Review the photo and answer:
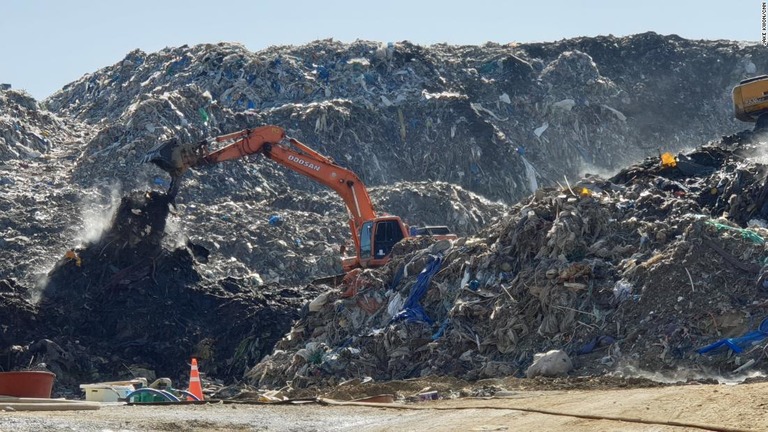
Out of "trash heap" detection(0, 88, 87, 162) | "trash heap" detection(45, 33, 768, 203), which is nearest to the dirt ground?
"trash heap" detection(45, 33, 768, 203)

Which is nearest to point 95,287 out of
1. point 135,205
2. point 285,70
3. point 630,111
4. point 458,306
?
point 135,205

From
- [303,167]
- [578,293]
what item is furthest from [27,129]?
[578,293]

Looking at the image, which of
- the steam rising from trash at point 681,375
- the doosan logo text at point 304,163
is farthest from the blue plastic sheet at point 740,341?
the doosan logo text at point 304,163

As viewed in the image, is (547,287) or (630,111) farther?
(630,111)

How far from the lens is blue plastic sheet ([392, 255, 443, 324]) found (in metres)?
15.7

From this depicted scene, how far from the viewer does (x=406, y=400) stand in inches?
473

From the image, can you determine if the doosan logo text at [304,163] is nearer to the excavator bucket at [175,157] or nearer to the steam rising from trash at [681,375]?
the excavator bucket at [175,157]

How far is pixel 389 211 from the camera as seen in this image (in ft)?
92.0

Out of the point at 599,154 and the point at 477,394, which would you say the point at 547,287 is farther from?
the point at 599,154

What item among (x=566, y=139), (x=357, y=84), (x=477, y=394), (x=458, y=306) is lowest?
(x=477, y=394)

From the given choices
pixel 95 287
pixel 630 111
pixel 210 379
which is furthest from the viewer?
pixel 630 111

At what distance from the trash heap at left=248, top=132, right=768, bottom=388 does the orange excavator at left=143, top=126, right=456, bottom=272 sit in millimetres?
2074

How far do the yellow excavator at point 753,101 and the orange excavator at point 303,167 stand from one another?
552 centimetres

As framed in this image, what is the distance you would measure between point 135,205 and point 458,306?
853 centimetres
